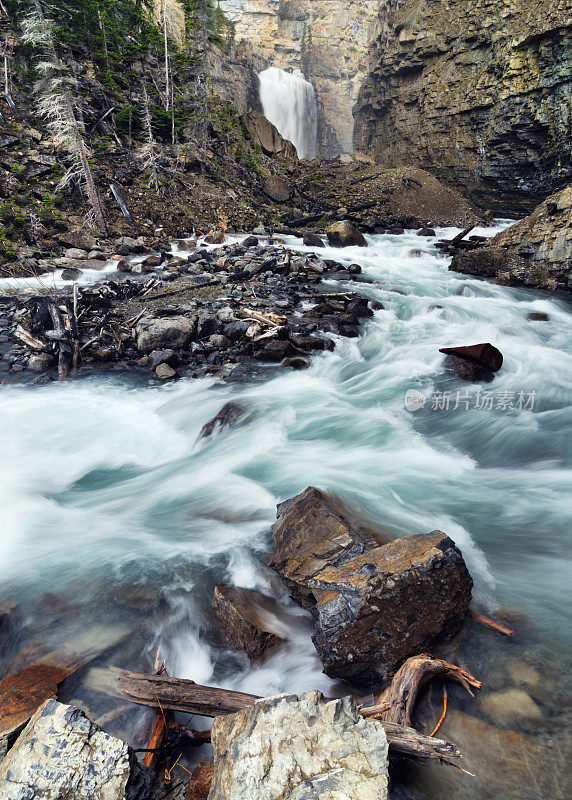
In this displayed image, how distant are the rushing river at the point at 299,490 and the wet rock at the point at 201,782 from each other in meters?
0.61

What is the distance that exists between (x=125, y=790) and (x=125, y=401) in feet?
19.1

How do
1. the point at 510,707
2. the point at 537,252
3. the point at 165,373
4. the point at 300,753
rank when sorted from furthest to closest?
the point at 537,252 → the point at 165,373 → the point at 510,707 → the point at 300,753

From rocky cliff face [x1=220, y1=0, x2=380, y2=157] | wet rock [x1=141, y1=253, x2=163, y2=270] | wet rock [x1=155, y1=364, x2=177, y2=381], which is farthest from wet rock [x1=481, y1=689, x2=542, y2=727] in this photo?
rocky cliff face [x1=220, y1=0, x2=380, y2=157]

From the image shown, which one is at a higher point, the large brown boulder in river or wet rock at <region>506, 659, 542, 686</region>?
the large brown boulder in river

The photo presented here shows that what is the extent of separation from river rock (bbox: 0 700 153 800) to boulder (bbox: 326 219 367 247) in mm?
17343

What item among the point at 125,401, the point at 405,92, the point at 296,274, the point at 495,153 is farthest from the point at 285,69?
the point at 125,401

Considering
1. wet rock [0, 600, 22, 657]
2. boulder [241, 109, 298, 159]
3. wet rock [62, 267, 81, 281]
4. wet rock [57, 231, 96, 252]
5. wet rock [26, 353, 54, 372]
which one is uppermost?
boulder [241, 109, 298, 159]

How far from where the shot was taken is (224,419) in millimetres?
6047

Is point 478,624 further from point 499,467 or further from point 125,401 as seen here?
point 125,401

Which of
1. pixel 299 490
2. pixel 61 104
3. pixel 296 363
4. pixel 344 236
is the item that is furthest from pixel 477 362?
pixel 61 104

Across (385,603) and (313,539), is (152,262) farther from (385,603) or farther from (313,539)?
(385,603)

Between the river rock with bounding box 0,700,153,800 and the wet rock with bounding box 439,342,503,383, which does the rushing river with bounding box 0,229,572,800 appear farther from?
the river rock with bounding box 0,700,153,800

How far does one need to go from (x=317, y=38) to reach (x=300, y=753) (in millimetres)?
89082

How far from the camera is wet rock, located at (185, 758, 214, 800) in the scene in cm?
177
